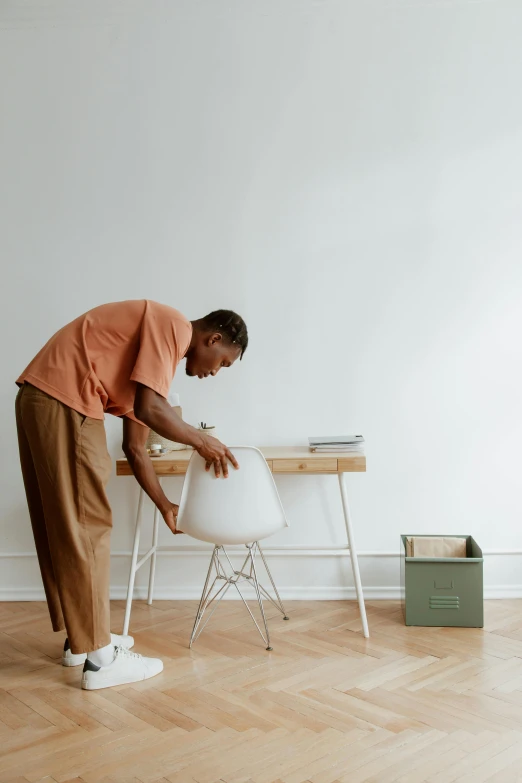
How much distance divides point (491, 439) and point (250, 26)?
2.26 m

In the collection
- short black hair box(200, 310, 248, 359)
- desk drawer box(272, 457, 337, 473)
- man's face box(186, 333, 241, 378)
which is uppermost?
short black hair box(200, 310, 248, 359)

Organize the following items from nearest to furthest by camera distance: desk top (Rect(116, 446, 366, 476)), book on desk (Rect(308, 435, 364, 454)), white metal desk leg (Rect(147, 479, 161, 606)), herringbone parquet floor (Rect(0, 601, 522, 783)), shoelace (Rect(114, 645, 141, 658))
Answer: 1. herringbone parquet floor (Rect(0, 601, 522, 783))
2. shoelace (Rect(114, 645, 141, 658))
3. desk top (Rect(116, 446, 366, 476))
4. book on desk (Rect(308, 435, 364, 454))
5. white metal desk leg (Rect(147, 479, 161, 606))

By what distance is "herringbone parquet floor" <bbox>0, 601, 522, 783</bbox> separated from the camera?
Answer: 6.33 ft

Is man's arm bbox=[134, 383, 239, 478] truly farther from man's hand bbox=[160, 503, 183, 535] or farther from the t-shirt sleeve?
man's hand bbox=[160, 503, 183, 535]

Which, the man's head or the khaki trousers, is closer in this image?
the khaki trousers

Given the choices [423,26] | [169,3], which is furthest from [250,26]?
[423,26]

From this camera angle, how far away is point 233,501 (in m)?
2.69

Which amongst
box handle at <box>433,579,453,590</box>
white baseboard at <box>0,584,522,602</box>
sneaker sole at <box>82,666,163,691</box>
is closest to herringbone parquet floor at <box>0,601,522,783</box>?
sneaker sole at <box>82,666,163,691</box>

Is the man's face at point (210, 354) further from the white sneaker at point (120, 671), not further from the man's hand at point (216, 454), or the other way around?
the white sneaker at point (120, 671)

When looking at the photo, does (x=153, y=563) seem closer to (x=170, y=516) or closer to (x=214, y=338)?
(x=170, y=516)

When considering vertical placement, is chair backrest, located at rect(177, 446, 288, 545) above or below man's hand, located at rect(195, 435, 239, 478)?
below

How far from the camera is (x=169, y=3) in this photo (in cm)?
363

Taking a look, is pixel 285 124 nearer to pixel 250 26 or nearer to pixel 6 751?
pixel 250 26

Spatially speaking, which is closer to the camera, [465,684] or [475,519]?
[465,684]
